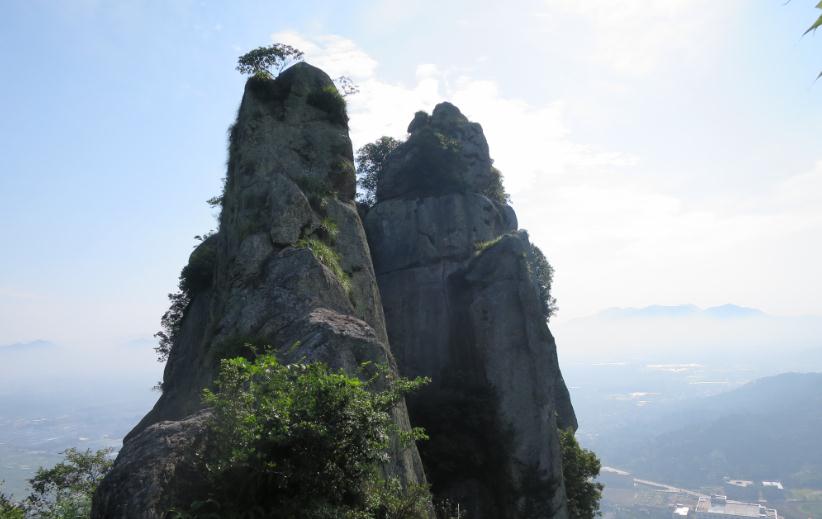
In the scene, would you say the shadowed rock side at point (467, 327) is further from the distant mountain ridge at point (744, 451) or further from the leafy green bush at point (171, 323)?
the distant mountain ridge at point (744, 451)

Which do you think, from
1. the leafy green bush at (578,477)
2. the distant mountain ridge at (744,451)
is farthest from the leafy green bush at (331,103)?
the distant mountain ridge at (744,451)

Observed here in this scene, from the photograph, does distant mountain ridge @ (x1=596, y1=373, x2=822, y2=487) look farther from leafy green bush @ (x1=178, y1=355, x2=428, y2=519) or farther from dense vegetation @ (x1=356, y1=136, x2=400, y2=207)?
leafy green bush @ (x1=178, y1=355, x2=428, y2=519)

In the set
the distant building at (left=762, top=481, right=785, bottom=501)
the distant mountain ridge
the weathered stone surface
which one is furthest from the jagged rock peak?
the distant mountain ridge

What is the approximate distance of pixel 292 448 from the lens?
6785 millimetres

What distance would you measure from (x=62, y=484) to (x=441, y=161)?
954 inches

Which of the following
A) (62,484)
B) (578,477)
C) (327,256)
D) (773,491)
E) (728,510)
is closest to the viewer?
(327,256)

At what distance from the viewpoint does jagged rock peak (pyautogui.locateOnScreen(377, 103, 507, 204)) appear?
3180 cm

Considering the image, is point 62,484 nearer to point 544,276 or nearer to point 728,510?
point 544,276

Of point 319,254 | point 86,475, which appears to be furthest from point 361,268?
point 86,475

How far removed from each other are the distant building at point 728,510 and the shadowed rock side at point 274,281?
135 m

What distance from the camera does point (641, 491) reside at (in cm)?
15138

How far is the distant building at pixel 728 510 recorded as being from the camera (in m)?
118

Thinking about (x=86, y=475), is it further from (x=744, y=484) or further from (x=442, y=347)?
(x=744, y=484)

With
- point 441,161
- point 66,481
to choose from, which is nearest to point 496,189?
point 441,161
